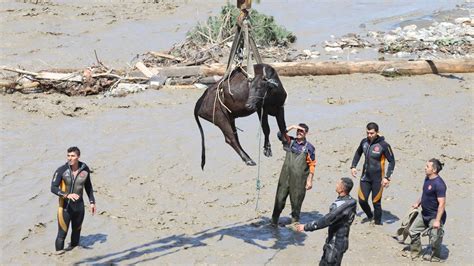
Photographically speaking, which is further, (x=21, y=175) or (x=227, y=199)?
(x=21, y=175)

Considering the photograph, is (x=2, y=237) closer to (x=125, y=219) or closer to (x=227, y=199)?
(x=125, y=219)

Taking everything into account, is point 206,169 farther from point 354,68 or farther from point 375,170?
point 354,68

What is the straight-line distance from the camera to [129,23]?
2639 cm

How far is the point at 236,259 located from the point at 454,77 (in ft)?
37.0

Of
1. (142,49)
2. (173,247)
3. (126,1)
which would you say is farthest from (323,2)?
(173,247)

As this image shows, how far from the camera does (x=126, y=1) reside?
100 feet

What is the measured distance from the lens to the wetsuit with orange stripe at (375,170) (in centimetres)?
1053

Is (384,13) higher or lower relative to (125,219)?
higher

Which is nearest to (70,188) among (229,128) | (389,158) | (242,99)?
(229,128)

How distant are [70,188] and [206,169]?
3.77 m

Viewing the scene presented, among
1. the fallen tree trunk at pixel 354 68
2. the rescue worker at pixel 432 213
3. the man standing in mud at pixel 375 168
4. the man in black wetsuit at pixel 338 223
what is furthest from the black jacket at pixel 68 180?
the fallen tree trunk at pixel 354 68

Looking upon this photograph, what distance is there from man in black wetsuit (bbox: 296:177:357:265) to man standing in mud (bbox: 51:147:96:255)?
343 cm

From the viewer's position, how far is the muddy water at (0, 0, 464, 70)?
22.4m

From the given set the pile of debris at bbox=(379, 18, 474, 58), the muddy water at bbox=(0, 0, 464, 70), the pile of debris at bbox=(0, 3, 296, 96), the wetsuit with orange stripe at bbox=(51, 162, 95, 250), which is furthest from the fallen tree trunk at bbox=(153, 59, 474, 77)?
the wetsuit with orange stripe at bbox=(51, 162, 95, 250)
